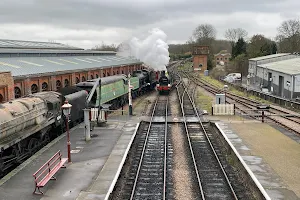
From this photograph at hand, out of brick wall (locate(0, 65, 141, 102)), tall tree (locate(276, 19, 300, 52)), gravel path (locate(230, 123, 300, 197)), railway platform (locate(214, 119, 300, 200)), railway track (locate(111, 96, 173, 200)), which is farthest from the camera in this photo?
tall tree (locate(276, 19, 300, 52))

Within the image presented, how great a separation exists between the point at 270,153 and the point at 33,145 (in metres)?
11.5

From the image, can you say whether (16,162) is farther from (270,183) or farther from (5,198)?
(270,183)

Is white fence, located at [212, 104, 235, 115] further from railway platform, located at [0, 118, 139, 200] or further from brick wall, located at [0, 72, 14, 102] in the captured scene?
brick wall, located at [0, 72, 14, 102]

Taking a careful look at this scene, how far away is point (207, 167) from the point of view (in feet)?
47.4

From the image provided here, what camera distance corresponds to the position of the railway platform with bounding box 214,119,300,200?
11539mm

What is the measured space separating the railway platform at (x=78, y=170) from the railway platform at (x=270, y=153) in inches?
226

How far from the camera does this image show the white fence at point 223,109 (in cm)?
2591

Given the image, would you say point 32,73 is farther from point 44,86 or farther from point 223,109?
point 223,109

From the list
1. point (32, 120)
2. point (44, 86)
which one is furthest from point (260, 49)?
point (32, 120)

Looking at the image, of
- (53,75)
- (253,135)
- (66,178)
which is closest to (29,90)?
(53,75)

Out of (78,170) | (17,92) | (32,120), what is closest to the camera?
(78,170)

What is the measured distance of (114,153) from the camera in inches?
615

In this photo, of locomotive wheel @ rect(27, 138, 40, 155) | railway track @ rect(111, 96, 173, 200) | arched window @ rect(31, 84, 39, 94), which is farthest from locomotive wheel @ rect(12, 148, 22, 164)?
arched window @ rect(31, 84, 39, 94)

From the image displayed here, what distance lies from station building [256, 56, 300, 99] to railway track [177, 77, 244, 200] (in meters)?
16.3
